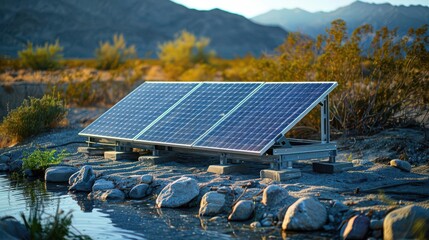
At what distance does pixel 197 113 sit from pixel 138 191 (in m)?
2.96

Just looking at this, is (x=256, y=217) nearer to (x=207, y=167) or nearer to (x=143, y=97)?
(x=207, y=167)

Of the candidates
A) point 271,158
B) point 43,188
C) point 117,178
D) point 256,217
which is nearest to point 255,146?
point 271,158

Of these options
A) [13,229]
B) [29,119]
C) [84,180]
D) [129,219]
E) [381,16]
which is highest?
[381,16]

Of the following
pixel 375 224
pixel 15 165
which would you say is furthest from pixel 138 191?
pixel 15 165

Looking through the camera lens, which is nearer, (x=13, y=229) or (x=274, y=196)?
(x=13, y=229)

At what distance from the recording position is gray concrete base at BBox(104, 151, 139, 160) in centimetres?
1567

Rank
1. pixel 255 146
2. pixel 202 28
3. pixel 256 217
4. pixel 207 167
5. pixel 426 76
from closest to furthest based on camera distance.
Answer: pixel 256 217
pixel 255 146
pixel 207 167
pixel 426 76
pixel 202 28

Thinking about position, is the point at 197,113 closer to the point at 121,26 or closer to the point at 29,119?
the point at 29,119

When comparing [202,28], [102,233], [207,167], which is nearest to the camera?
[102,233]

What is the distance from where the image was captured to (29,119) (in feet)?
63.7

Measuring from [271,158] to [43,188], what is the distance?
4.73 m

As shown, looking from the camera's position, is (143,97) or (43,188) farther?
(143,97)

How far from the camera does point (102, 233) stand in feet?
32.3

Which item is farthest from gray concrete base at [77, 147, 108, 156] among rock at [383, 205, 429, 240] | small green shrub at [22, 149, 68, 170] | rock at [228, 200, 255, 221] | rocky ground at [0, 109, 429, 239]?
rock at [383, 205, 429, 240]
